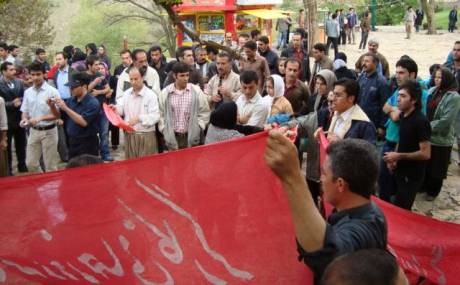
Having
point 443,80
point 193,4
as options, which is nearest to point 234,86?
point 443,80

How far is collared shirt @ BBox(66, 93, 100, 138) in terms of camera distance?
6.09m

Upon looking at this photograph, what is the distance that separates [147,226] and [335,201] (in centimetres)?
154

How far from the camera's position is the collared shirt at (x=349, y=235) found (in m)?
1.88

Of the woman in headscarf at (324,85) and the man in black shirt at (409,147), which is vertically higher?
the woman in headscarf at (324,85)

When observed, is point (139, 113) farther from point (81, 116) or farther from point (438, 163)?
point (438, 163)

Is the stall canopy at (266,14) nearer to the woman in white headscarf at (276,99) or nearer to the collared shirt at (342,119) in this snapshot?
the woman in white headscarf at (276,99)

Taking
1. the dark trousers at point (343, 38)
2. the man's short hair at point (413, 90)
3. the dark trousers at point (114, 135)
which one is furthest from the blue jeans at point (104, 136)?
the dark trousers at point (343, 38)

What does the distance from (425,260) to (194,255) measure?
1.59m

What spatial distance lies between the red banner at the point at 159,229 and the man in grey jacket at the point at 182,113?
2.48 meters

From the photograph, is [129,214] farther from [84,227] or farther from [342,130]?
[342,130]

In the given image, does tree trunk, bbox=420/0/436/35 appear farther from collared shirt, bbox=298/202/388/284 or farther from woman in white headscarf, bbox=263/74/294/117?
collared shirt, bbox=298/202/388/284

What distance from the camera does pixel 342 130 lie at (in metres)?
4.43

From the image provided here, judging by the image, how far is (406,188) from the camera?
5.21 m

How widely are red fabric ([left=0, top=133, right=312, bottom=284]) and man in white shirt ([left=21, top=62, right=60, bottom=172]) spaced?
3295mm
